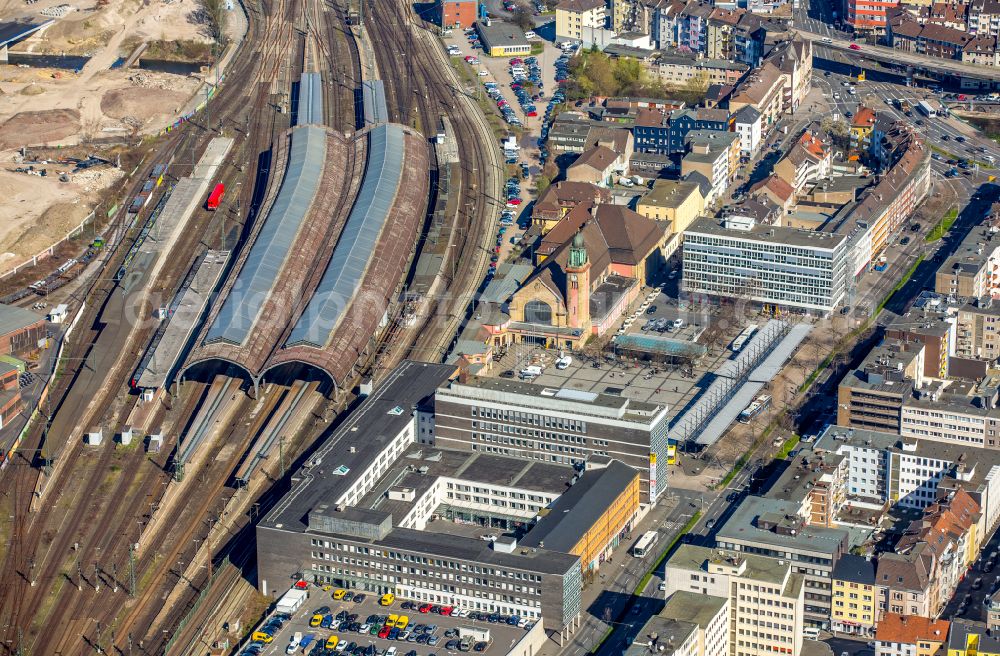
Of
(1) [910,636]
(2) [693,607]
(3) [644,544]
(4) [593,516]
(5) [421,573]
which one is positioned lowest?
(3) [644,544]

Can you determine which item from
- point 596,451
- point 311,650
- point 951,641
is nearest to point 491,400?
point 596,451

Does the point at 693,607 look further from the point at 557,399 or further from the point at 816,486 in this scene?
the point at 557,399

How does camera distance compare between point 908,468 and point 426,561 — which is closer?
point 426,561

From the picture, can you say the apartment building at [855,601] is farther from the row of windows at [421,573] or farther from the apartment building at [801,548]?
the row of windows at [421,573]

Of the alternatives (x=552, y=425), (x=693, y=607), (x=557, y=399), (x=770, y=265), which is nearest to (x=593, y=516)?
(x=552, y=425)

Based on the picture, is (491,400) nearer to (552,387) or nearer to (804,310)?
(552,387)

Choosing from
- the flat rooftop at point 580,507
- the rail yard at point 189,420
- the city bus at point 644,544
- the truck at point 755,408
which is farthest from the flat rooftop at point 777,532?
the rail yard at point 189,420
